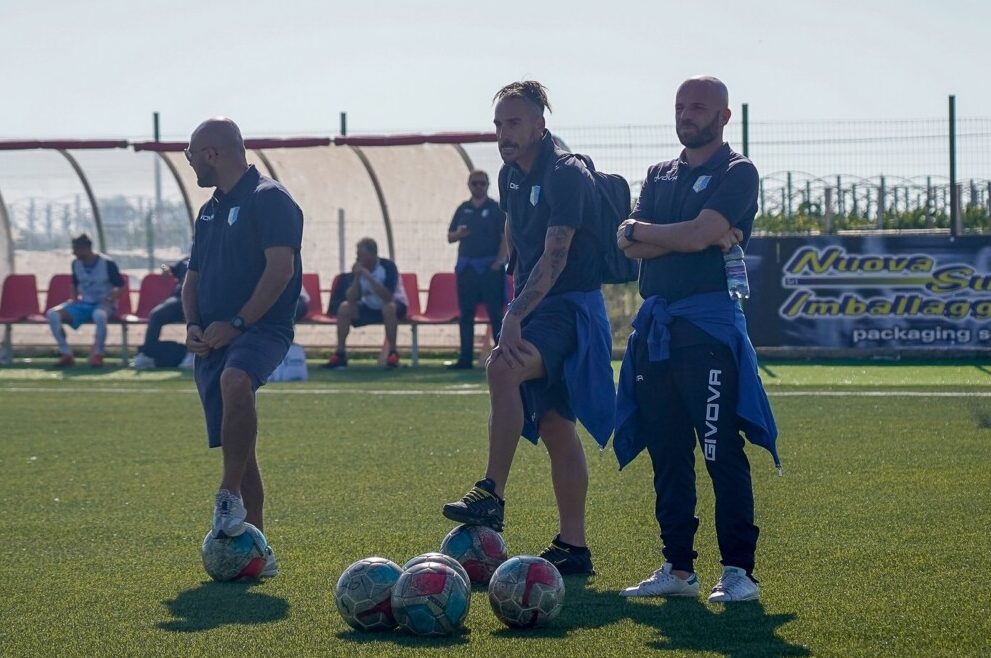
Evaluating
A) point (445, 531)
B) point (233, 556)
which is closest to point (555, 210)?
point (445, 531)

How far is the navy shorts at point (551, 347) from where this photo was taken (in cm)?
625

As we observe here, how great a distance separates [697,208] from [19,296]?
17051 mm

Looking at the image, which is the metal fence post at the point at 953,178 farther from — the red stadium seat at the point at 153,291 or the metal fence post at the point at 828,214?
the red stadium seat at the point at 153,291

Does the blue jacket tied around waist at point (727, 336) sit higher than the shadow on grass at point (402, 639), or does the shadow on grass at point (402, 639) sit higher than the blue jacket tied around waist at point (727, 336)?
the blue jacket tied around waist at point (727, 336)

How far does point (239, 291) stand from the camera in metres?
6.74

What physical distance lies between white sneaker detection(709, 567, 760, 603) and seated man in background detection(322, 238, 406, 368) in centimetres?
1313

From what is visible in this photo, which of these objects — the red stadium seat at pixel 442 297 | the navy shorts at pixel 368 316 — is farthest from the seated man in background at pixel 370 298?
the red stadium seat at pixel 442 297

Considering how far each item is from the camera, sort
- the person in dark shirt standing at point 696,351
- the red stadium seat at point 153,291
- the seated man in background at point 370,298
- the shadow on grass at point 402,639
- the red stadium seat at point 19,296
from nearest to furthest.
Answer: the shadow on grass at point 402,639 → the person in dark shirt standing at point 696,351 → the seated man in background at point 370,298 → the red stadium seat at point 153,291 → the red stadium seat at point 19,296

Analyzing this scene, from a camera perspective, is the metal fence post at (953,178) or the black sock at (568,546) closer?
the black sock at (568,546)

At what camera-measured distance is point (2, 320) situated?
66.4ft

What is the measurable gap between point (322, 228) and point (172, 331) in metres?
2.55

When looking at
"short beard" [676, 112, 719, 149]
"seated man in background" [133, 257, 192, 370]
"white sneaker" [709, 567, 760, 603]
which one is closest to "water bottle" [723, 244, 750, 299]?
"short beard" [676, 112, 719, 149]

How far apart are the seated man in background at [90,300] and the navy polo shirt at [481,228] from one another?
17.0ft

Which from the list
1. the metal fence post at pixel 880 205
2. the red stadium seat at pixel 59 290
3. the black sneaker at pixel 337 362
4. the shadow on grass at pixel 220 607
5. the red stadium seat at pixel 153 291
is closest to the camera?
the shadow on grass at pixel 220 607
